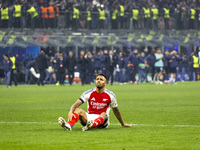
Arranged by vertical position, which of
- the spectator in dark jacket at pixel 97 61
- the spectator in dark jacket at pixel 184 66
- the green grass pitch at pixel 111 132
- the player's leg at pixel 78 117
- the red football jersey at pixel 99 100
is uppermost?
the red football jersey at pixel 99 100

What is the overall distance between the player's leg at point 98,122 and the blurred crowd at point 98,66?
24.6 meters

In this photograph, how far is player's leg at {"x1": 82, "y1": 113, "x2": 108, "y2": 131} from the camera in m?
10.8

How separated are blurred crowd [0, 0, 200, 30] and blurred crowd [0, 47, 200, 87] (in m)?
1.88

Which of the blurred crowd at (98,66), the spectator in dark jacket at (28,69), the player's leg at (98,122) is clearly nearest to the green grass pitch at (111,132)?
the player's leg at (98,122)

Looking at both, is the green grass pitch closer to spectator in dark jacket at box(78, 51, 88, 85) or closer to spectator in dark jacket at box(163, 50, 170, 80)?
spectator in dark jacket at box(78, 51, 88, 85)

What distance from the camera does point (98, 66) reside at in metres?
38.8

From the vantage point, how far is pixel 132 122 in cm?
1318

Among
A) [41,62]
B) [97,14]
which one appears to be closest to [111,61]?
[41,62]

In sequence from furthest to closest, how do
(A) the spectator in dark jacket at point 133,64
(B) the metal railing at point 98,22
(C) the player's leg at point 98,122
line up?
(A) the spectator in dark jacket at point 133,64 < (B) the metal railing at point 98,22 < (C) the player's leg at point 98,122

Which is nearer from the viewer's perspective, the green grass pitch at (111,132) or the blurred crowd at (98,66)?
the green grass pitch at (111,132)

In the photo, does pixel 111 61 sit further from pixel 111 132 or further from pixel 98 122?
pixel 111 132

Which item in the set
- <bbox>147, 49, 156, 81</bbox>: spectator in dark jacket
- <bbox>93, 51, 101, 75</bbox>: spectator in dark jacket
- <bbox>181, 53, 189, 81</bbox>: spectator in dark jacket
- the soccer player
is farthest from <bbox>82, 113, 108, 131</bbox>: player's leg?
<bbox>181, 53, 189, 81</bbox>: spectator in dark jacket

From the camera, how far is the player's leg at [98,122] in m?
10.8

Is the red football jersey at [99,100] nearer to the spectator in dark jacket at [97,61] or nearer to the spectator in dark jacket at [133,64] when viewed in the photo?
the spectator in dark jacket at [97,61]
